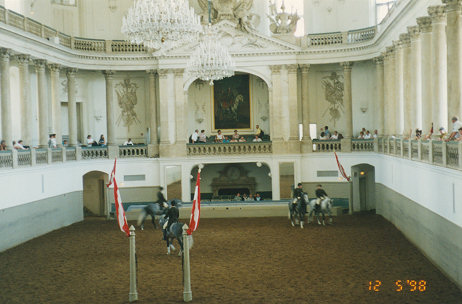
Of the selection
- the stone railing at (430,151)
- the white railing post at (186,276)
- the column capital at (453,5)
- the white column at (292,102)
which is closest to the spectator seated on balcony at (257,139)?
the white column at (292,102)

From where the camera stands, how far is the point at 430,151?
61.6ft

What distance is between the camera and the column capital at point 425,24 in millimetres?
21036

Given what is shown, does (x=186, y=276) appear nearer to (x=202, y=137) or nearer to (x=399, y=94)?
(x=399, y=94)

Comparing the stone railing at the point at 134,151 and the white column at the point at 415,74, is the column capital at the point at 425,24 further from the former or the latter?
the stone railing at the point at 134,151

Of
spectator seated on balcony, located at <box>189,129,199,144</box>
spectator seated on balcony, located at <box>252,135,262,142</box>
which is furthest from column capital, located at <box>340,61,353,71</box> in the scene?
spectator seated on balcony, located at <box>189,129,199,144</box>

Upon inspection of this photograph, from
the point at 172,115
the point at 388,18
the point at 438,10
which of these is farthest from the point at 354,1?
the point at 438,10

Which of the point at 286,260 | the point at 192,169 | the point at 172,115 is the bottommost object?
the point at 286,260

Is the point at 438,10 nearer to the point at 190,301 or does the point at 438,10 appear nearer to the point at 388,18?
the point at 388,18

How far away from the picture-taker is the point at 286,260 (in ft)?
64.7

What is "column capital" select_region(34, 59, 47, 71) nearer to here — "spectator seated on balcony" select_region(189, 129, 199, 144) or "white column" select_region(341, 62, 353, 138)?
"spectator seated on balcony" select_region(189, 129, 199, 144)

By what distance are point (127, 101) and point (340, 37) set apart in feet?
45.7

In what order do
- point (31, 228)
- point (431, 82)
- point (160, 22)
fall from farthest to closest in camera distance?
point (31, 228), point (431, 82), point (160, 22)

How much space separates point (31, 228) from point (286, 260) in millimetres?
12224

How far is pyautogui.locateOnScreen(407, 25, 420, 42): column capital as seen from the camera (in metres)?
23.2
